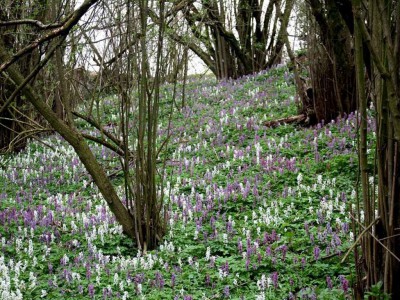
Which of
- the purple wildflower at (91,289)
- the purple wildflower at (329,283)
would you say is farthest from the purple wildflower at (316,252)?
the purple wildflower at (91,289)

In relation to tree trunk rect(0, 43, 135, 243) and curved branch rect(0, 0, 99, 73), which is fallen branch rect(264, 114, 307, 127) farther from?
curved branch rect(0, 0, 99, 73)

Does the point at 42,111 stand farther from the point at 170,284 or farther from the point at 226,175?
the point at 226,175

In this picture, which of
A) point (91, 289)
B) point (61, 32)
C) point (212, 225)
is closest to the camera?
point (91, 289)

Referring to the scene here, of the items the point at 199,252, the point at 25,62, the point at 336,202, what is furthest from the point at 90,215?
the point at 25,62

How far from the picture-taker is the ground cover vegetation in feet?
14.6

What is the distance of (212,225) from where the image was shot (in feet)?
19.3

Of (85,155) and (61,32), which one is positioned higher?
(61,32)

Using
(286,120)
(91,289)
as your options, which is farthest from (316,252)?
(286,120)

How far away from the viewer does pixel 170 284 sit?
4.49 meters

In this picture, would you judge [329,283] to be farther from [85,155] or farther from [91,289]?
[85,155]

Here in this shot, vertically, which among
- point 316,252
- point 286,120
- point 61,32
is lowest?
point 316,252

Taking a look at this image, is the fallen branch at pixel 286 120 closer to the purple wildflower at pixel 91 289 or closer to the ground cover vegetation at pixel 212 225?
the ground cover vegetation at pixel 212 225

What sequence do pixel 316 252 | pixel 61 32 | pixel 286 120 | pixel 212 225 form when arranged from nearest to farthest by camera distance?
1. pixel 316 252
2. pixel 61 32
3. pixel 212 225
4. pixel 286 120

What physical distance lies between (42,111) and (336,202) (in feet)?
12.0
